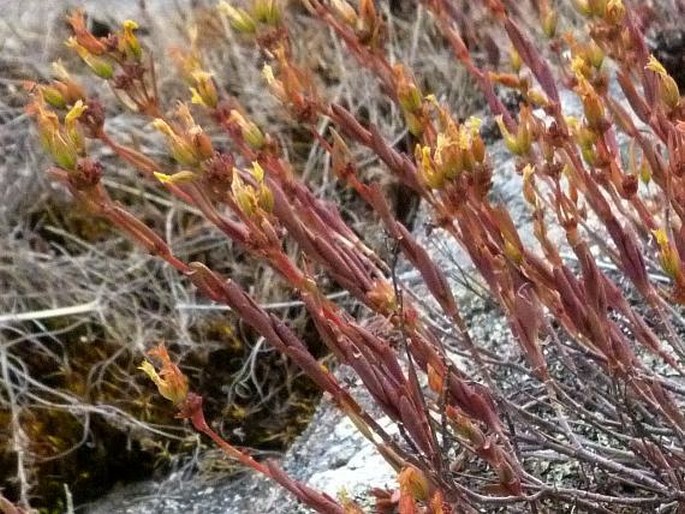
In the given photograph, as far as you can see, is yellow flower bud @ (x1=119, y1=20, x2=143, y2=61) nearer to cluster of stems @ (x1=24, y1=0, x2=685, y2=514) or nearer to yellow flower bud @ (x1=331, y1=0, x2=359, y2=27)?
cluster of stems @ (x1=24, y1=0, x2=685, y2=514)

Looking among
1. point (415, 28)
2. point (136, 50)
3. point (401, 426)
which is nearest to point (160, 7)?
point (415, 28)

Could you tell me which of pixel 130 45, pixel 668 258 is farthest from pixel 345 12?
pixel 668 258

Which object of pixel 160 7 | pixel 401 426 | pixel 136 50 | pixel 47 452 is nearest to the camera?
pixel 401 426

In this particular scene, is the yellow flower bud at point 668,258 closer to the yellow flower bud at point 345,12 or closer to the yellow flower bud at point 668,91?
the yellow flower bud at point 668,91

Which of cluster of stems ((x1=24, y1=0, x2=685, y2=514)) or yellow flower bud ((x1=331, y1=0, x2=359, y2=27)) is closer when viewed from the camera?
cluster of stems ((x1=24, y1=0, x2=685, y2=514))

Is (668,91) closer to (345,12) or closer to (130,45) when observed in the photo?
(345,12)

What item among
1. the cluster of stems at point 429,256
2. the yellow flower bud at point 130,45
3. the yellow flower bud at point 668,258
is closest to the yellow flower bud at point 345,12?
the cluster of stems at point 429,256

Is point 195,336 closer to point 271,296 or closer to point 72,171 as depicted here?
point 271,296

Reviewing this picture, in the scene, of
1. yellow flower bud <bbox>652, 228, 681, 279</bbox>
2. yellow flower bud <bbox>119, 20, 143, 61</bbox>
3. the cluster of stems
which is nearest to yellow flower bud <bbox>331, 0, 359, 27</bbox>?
the cluster of stems

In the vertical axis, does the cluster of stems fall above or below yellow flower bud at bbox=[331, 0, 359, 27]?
below

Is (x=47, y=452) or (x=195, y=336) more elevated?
A: (x=195, y=336)

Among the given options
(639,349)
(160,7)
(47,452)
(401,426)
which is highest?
(160,7)
